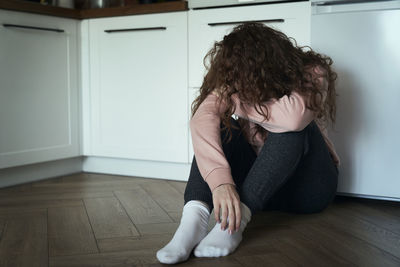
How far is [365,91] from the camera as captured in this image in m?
1.87

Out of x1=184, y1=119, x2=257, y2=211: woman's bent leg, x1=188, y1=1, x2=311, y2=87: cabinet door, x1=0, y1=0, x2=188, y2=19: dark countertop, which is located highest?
x1=0, y1=0, x2=188, y2=19: dark countertop

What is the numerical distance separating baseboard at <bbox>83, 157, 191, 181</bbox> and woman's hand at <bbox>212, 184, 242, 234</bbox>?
1.18m

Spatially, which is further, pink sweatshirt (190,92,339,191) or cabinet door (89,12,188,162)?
cabinet door (89,12,188,162)

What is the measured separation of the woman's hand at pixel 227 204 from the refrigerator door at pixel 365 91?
85 cm

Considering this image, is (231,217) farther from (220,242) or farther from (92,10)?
(92,10)

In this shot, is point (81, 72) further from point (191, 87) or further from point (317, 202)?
point (317, 202)

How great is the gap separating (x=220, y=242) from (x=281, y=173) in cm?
25

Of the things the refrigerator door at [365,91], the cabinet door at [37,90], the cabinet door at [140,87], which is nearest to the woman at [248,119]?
the refrigerator door at [365,91]

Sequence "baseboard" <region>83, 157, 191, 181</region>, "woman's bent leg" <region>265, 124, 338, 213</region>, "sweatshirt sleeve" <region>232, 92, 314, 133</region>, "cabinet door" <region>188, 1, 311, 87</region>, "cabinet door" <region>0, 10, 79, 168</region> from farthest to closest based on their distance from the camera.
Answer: "baseboard" <region>83, 157, 191, 181</region>, "cabinet door" <region>0, 10, 79, 168</region>, "cabinet door" <region>188, 1, 311, 87</region>, "woman's bent leg" <region>265, 124, 338, 213</region>, "sweatshirt sleeve" <region>232, 92, 314, 133</region>

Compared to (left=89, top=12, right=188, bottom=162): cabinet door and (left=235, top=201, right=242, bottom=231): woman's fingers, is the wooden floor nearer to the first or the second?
(left=235, top=201, right=242, bottom=231): woman's fingers

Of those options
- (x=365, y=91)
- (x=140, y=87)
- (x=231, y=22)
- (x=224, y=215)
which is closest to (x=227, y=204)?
(x=224, y=215)

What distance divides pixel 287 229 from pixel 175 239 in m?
0.45

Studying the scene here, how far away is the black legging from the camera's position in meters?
1.35

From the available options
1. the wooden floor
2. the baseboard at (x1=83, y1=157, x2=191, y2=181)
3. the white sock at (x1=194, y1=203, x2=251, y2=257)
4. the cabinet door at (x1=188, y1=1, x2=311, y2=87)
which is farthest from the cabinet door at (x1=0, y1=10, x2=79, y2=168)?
the white sock at (x1=194, y1=203, x2=251, y2=257)
